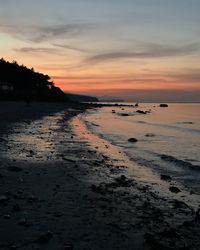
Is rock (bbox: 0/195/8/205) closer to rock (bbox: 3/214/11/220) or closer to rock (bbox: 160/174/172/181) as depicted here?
rock (bbox: 3/214/11/220)

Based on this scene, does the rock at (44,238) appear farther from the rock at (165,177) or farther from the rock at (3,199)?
the rock at (165,177)

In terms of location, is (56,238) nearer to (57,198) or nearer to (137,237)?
(137,237)

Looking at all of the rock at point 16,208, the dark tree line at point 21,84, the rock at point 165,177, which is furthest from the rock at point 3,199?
the dark tree line at point 21,84

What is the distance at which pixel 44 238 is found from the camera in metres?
6.21

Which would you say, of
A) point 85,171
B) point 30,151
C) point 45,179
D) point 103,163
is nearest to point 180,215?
point 45,179

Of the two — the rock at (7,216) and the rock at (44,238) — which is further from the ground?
the rock at (7,216)

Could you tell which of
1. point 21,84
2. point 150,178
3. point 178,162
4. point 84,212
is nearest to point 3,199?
point 84,212

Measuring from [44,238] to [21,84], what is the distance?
113 m

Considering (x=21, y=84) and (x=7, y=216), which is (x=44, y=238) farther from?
(x=21, y=84)

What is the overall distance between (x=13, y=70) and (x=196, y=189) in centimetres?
10757

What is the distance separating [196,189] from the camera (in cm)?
1148

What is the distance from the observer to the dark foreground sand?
6.36 metres

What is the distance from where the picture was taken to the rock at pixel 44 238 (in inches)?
241

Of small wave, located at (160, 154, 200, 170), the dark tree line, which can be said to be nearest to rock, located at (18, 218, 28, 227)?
small wave, located at (160, 154, 200, 170)
